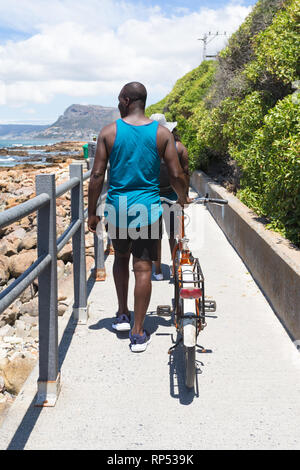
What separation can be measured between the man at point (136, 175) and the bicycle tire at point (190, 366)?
76 cm

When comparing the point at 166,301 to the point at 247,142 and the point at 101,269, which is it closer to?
the point at 101,269

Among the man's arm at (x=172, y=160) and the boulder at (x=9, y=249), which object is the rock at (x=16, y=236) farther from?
the man's arm at (x=172, y=160)

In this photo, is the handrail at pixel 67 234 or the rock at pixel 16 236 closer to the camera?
the handrail at pixel 67 234

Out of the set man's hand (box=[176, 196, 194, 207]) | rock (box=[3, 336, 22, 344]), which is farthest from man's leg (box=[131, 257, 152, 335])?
rock (box=[3, 336, 22, 344])

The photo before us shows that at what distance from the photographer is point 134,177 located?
3869 mm

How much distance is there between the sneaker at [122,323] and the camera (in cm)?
457

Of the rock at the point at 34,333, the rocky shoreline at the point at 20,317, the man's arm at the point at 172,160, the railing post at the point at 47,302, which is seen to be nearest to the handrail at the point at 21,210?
the railing post at the point at 47,302

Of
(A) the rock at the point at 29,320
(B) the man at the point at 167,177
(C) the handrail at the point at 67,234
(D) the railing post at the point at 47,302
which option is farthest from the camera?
(A) the rock at the point at 29,320

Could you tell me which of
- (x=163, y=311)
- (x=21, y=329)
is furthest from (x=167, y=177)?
(x=21, y=329)

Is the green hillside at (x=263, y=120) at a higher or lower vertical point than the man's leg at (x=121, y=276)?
higher

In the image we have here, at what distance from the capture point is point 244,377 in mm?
3809

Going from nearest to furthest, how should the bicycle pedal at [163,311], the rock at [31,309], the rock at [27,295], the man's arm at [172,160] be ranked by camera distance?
the man's arm at [172,160] < the bicycle pedal at [163,311] < the rock at [31,309] < the rock at [27,295]

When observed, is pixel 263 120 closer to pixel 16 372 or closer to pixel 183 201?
pixel 183 201
